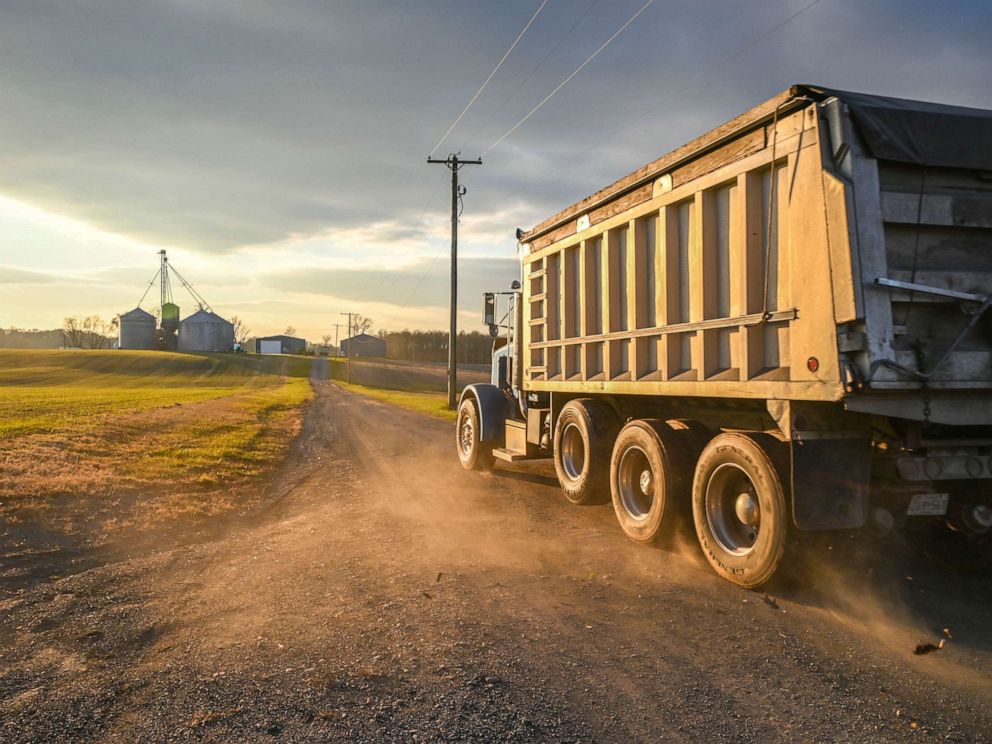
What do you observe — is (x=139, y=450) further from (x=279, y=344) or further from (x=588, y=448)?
(x=279, y=344)

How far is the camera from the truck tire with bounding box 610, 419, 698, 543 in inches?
227

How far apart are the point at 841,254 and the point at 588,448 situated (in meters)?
3.66

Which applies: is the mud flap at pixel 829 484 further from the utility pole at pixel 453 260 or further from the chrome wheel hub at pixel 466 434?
the utility pole at pixel 453 260

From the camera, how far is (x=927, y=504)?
Answer: 4.55 metres

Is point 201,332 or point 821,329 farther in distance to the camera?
point 201,332

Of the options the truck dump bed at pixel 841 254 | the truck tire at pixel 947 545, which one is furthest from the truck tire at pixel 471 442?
the truck tire at pixel 947 545

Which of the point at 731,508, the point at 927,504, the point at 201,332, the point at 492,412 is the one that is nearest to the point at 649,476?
the point at 731,508

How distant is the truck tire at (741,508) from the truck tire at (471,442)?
5.22 metres

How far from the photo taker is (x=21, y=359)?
261 ft

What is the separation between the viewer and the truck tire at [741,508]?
4613 millimetres

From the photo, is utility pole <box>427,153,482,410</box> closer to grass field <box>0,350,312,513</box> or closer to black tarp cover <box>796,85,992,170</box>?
grass field <box>0,350,312,513</box>

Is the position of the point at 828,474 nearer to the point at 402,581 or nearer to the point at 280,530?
the point at 402,581

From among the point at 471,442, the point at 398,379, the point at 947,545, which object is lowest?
the point at 398,379

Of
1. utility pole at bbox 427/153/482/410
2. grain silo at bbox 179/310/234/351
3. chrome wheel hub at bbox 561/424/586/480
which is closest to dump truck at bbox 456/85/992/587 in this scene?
chrome wheel hub at bbox 561/424/586/480
